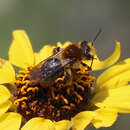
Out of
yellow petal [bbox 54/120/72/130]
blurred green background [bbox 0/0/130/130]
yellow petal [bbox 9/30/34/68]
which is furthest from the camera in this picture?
blurred green background [bbox 0/0/130/130]

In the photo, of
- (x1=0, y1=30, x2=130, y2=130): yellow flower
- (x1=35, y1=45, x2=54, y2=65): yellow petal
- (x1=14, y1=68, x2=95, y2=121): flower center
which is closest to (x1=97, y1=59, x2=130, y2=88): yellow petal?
(x1=0, y1=30, x2=130, y2=130): yellow flower

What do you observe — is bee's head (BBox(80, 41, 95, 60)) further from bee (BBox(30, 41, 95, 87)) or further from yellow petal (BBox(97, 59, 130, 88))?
yellow petal (BBox(97, 59, 130, 88))

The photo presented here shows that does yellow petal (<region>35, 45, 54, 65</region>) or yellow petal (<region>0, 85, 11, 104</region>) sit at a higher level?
yellow petal (<region>35, 45, 54, 65</region>)

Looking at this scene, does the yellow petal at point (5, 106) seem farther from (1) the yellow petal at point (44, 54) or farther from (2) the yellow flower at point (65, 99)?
(1) the yellow petal at point (44, 54)

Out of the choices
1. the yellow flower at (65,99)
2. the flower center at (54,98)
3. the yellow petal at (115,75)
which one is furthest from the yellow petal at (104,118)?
the yellow petal at (115,75)

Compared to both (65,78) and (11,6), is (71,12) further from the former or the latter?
(65,78)

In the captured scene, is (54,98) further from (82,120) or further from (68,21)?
(68,21)

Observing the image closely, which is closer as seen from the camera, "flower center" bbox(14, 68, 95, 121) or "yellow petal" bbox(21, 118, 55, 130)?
"yellow petal" bbox(21, 118, 55, 130)

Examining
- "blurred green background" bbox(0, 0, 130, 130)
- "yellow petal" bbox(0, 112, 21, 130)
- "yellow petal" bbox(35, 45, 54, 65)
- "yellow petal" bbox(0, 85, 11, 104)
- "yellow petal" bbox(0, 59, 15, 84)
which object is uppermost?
"blurred green background" bbox(0, 0, 130, 130)
